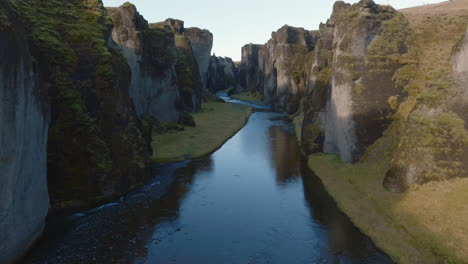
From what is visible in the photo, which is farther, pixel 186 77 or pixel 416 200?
pixel 186 77

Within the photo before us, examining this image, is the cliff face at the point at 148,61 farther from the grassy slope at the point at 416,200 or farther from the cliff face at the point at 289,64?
the cliff face at the point at 289,64

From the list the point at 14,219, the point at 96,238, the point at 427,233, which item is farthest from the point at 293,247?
the point at 14,219

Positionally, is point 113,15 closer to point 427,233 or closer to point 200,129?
point 200,129

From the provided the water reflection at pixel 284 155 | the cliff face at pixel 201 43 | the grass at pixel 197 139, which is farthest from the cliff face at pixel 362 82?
the cliff face at pixel 201 43

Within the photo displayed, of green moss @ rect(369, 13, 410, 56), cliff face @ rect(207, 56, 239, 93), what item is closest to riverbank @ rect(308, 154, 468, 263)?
green moss @ rect(369, 13, 410, 56)

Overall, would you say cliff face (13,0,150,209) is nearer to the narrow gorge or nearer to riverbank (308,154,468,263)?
the narrow gorge

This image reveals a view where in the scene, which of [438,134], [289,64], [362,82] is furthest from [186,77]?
[438,134]

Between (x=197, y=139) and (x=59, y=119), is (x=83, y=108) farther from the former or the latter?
(x=197, y=139)

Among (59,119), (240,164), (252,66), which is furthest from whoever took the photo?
(252,66)

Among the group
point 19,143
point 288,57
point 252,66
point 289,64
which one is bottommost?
point 19,143
